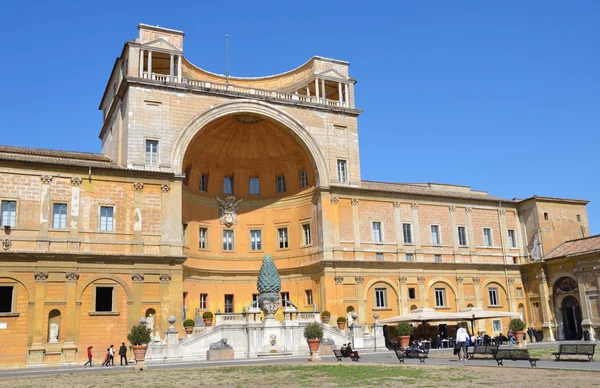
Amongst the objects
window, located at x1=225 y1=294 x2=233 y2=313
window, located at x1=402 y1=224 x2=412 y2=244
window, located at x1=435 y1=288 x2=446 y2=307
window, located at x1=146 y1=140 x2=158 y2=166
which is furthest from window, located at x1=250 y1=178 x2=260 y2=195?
window, located at x1=435 y1=288 x2=446 y2=307

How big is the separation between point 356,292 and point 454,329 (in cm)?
797

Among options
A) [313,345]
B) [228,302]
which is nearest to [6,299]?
[228,302]

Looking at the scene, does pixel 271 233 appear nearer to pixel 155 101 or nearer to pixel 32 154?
pixel 155 101

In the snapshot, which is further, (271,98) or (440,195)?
(440,195)

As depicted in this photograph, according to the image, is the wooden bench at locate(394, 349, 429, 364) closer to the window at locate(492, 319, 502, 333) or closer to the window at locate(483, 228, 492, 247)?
the window at locate(492, 319, 502, 333)

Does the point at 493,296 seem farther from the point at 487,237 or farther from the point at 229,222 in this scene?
the point at 229,222

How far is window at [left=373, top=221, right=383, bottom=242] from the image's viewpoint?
4188 cm

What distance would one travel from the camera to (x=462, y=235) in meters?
45.5

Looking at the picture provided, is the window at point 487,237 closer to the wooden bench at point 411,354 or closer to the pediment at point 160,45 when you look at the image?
the wooden bench at point 411,354

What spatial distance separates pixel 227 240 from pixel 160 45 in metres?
14.6

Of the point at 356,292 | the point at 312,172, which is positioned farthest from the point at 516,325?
the point at 312,172

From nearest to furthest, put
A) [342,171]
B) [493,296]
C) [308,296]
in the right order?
[308,296] < [342,171] < [493,296]

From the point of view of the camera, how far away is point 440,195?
44.7 meters

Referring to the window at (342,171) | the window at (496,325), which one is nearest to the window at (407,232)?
the window at (342,171)
